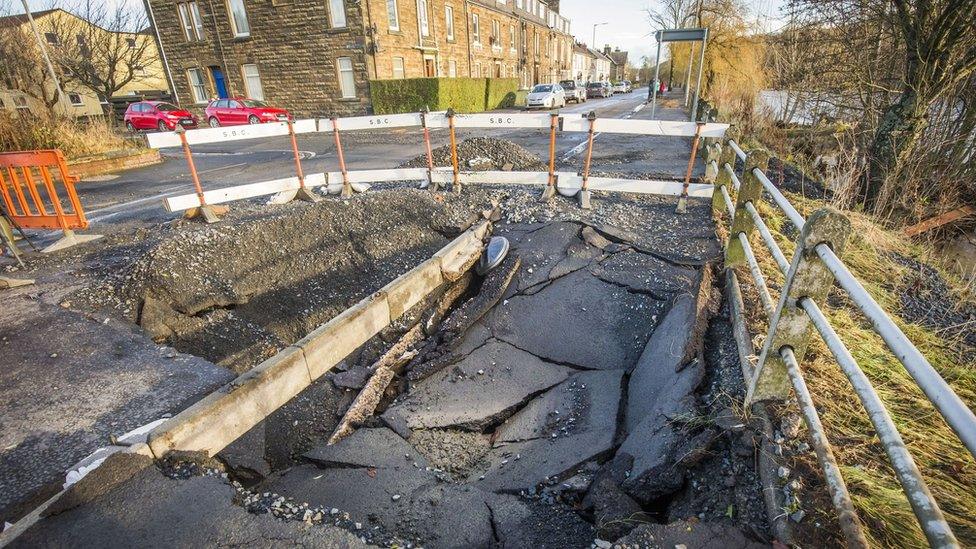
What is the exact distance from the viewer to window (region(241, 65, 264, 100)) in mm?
23859

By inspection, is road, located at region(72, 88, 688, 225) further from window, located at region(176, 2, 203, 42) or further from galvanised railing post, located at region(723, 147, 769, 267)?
window, located at region(176, 2, 203, 42)

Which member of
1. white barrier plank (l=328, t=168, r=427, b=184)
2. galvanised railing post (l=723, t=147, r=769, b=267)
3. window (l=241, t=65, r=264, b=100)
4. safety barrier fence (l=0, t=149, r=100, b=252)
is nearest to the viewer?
galvanised railing post (l=723, t=147, r=769, b=267)

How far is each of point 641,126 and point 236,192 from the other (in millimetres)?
6068

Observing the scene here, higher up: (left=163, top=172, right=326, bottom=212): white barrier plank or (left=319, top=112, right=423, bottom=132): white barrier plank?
(left=319, top=112, right=423, bottom=132): white barrier plank

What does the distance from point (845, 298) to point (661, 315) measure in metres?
1.64

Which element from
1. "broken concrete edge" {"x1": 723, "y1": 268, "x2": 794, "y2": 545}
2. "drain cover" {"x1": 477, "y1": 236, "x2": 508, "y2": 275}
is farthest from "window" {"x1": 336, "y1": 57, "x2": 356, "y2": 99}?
"broken concrete edge" {"x1": 723, "y1": 268, "x2": 794, "y2": 545}

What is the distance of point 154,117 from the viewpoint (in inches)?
849

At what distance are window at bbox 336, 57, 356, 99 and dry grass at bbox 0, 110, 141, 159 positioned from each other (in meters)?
11.4

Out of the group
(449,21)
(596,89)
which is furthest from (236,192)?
(596,89)

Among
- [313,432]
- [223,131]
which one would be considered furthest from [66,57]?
[313,432]

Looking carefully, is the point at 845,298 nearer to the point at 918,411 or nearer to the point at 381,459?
the point at 918,411

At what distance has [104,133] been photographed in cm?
1288

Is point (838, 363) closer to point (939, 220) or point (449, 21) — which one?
point (939, 220)

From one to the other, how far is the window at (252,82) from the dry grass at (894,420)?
2682cm
